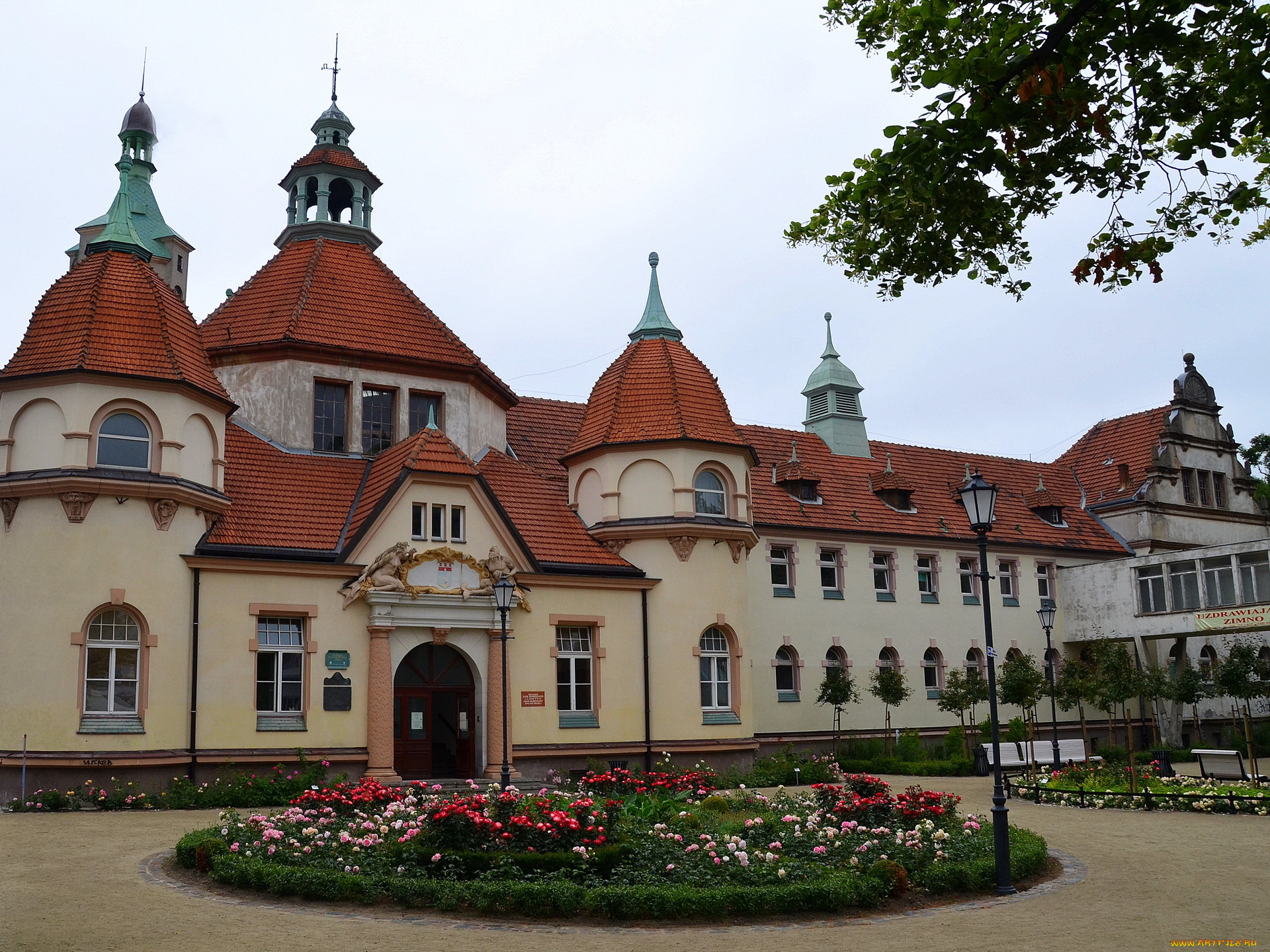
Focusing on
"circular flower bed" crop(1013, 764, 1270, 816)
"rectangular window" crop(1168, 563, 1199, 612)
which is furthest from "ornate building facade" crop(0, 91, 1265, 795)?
"circular flower bed" crop(1013, 764, 1270, 816)

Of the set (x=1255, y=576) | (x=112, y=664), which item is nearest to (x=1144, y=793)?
(x=1255, y=576)

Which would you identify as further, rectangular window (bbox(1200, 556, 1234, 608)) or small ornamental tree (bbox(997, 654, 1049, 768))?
rectangular window (bbox(1200, 556, 1234, 608))

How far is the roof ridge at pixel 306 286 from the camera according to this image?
95.5ft

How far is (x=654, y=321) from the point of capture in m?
33.9

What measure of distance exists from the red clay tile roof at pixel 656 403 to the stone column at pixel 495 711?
6520mm

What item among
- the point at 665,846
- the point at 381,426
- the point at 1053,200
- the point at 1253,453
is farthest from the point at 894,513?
the point at 1253,453

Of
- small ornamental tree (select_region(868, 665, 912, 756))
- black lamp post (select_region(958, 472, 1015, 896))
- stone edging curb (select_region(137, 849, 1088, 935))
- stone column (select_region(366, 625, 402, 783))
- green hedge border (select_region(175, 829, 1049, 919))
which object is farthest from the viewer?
small ornamental tree (select_region(868, 665, 912, 756))

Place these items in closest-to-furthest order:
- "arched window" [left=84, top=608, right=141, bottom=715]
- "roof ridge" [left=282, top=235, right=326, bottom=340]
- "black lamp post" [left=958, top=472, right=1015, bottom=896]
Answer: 1. "black lamp post" [left=958, top=472, right=1015, bottom=896]
2. "arched window" [left=84, top=608, right=141, bottom=715]
3. "roof ridge" [left=282, top=235, right=326, bottom=340]

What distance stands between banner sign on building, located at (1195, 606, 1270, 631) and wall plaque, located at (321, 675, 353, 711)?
91.5ft

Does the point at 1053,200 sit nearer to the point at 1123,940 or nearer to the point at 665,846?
the point at 1123,940

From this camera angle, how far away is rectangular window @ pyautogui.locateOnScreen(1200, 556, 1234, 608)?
3847 centimetres

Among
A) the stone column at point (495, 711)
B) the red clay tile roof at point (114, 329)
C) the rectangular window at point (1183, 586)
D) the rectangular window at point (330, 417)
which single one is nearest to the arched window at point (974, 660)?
the rectangular window at point (1183, 586)

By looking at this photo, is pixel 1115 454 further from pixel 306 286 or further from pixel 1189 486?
pixel 306 286

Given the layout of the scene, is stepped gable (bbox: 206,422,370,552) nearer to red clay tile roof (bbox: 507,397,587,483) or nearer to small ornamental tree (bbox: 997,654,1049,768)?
red clay tile roof (bbox: 507,397,587,483)
